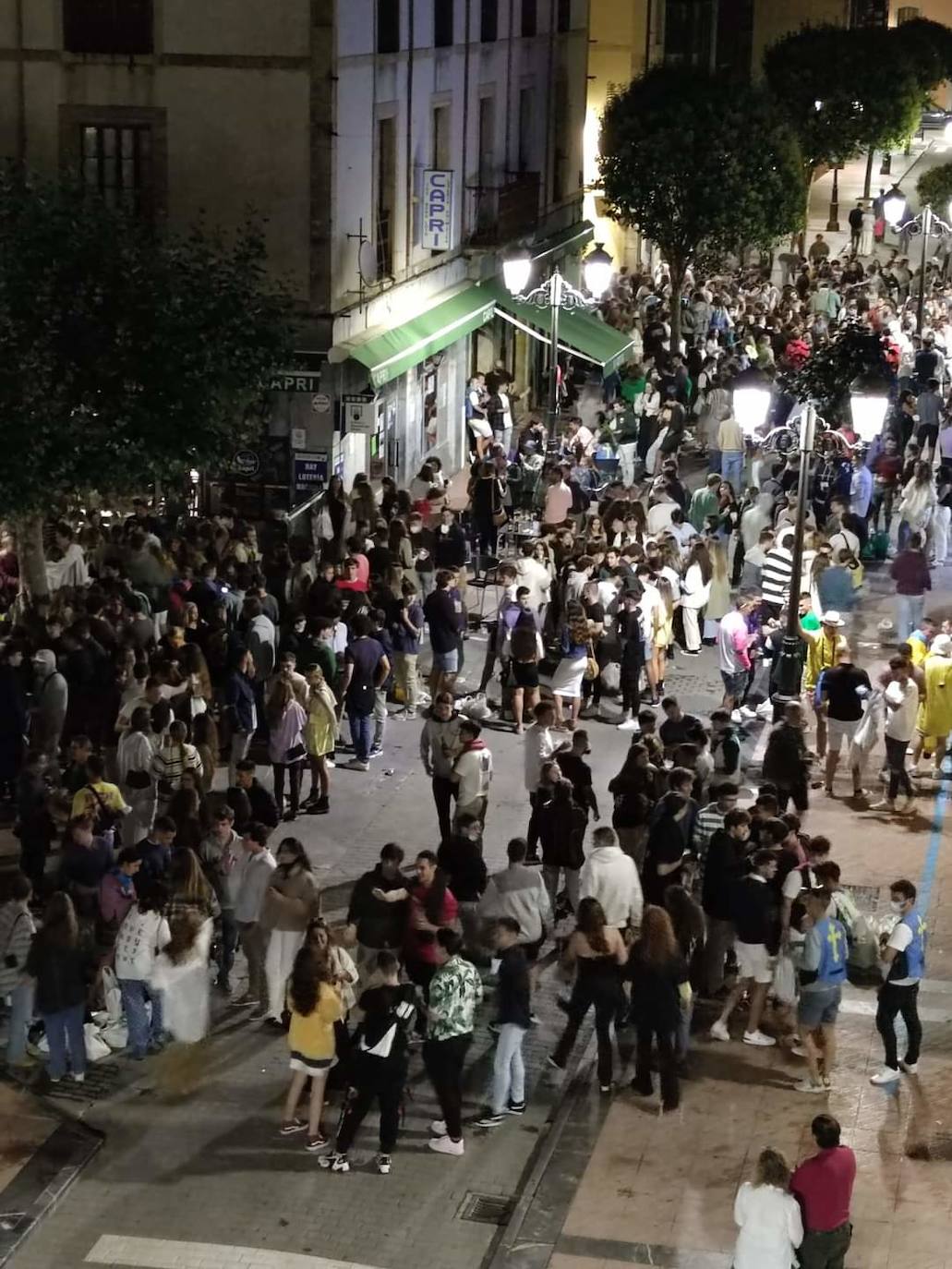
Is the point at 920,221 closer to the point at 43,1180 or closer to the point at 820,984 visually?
the point at 820,984

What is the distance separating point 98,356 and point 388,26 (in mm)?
8195

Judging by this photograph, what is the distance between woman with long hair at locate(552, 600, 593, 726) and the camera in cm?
1941

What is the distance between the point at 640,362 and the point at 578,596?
1602 cm

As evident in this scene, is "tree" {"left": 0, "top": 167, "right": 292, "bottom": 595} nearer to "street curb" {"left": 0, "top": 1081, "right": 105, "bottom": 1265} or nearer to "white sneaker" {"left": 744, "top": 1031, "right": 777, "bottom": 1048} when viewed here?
"street curb" {"left": 0, "top": 1081, "right": 105, "bottom": 1265}

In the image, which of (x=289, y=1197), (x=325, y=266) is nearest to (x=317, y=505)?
(x=325, y=266)

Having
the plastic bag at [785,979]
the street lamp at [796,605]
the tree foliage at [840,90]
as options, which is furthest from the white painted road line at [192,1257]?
the tree foliage at [840,90]

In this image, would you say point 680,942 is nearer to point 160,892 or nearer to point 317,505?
point 160,892

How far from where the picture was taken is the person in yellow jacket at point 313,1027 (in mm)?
12031

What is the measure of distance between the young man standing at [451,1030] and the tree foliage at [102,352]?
8.93 metres

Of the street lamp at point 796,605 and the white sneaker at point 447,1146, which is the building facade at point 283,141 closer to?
the street lamp at point 796,605

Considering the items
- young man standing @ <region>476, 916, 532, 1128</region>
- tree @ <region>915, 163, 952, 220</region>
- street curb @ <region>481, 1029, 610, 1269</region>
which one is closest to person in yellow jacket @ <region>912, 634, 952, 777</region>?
street curb @ <region>481, 1029, 610, 1269</region>

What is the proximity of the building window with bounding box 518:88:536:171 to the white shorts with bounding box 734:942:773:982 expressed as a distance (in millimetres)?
23127

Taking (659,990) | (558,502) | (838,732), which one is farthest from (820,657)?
(659,990)

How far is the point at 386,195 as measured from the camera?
27.3 m
